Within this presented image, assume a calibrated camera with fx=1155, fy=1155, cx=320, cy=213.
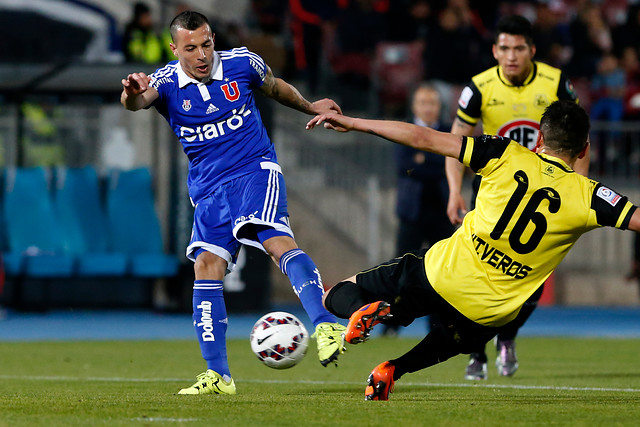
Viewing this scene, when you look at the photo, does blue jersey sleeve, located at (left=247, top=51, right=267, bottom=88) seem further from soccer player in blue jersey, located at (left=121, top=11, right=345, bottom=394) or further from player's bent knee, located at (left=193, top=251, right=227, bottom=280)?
player's bent knee, located at (left=193, top=251, right=227, bottom=280)

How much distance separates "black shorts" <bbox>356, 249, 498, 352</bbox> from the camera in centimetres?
607

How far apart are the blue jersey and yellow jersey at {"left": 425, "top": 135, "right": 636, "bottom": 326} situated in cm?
143

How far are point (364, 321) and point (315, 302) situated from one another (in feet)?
2.02

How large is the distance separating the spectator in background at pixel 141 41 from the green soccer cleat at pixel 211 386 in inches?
408

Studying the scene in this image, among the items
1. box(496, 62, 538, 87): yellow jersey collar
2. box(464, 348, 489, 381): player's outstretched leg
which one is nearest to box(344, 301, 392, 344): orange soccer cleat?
box(464, 348, 489, 381): player's outstretched leg

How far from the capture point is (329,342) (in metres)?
5.81

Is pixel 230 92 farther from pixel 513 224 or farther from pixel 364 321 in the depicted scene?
pixel 513 224

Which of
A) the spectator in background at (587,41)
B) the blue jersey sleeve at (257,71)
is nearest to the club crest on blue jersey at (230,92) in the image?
the blue jersey sleeve at (257,71)

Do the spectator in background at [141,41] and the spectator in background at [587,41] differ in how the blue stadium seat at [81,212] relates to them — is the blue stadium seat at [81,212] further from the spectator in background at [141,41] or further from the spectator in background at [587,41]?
the spectator in background at [587,41]

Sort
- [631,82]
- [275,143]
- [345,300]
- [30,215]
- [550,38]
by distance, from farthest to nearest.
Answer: [550,38] → [631,82] → [275,143] → [30,215] → [345,300]

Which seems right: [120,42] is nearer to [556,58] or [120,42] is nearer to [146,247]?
[146,247]

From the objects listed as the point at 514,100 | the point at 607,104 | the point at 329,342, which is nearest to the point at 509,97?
the point at 514,100

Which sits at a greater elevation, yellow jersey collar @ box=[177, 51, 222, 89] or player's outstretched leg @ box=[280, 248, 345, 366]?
yellow jersey collar @ box=[177, 51, 222, 89]

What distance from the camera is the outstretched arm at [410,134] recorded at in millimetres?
5613
